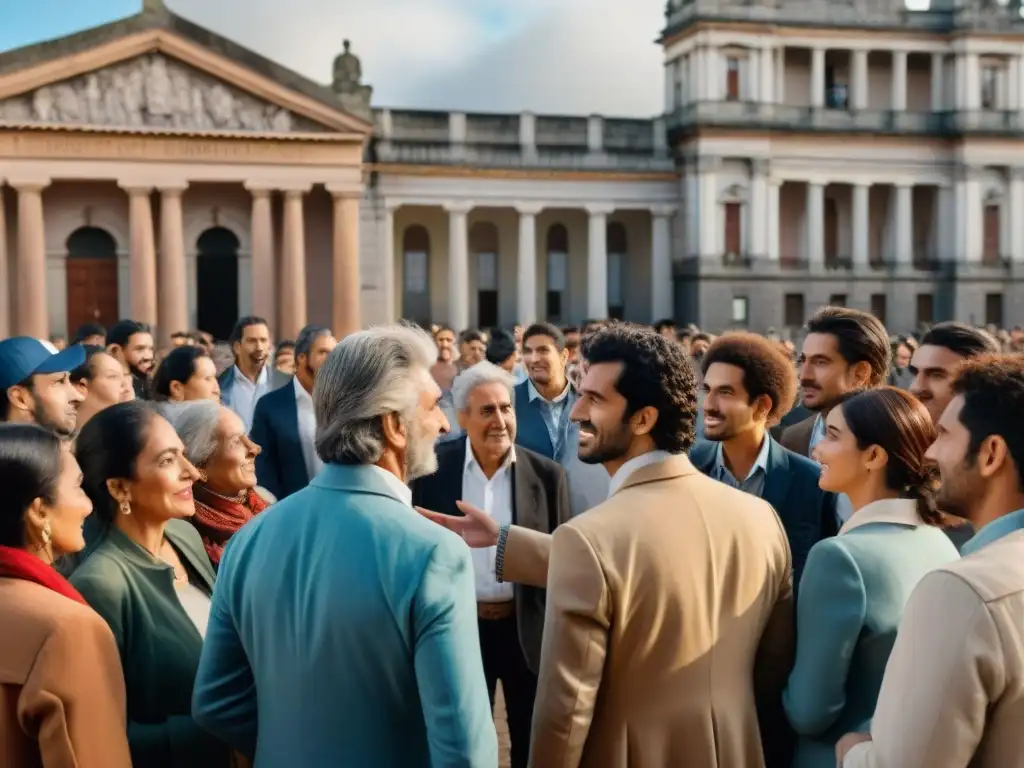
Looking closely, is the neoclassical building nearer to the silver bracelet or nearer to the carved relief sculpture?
the carved relief sculpture

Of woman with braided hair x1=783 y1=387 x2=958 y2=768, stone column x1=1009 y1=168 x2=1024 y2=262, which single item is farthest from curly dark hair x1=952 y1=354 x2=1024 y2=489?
stone column x1=1009 y1=168 x2=1024 y2=262

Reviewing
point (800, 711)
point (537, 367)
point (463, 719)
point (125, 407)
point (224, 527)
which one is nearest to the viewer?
point (463, 719)

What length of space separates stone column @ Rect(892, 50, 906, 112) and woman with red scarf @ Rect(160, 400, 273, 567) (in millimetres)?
44829

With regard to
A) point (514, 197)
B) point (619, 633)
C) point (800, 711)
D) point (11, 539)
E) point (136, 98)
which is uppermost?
Answer: point (136, 98)

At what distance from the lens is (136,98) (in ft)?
117

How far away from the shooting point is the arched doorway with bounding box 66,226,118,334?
38.6 metres

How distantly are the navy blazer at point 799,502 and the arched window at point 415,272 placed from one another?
128 ft

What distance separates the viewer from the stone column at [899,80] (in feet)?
151

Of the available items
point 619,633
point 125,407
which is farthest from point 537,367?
point 619,633

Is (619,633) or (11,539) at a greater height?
(11,539)

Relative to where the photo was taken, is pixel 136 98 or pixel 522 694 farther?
pixel 136 98

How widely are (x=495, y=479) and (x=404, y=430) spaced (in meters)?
3.06

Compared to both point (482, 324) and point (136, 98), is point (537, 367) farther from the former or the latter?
point (482, 324)

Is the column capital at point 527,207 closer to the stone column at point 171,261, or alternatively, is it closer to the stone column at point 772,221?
the stone column at point 772,221
